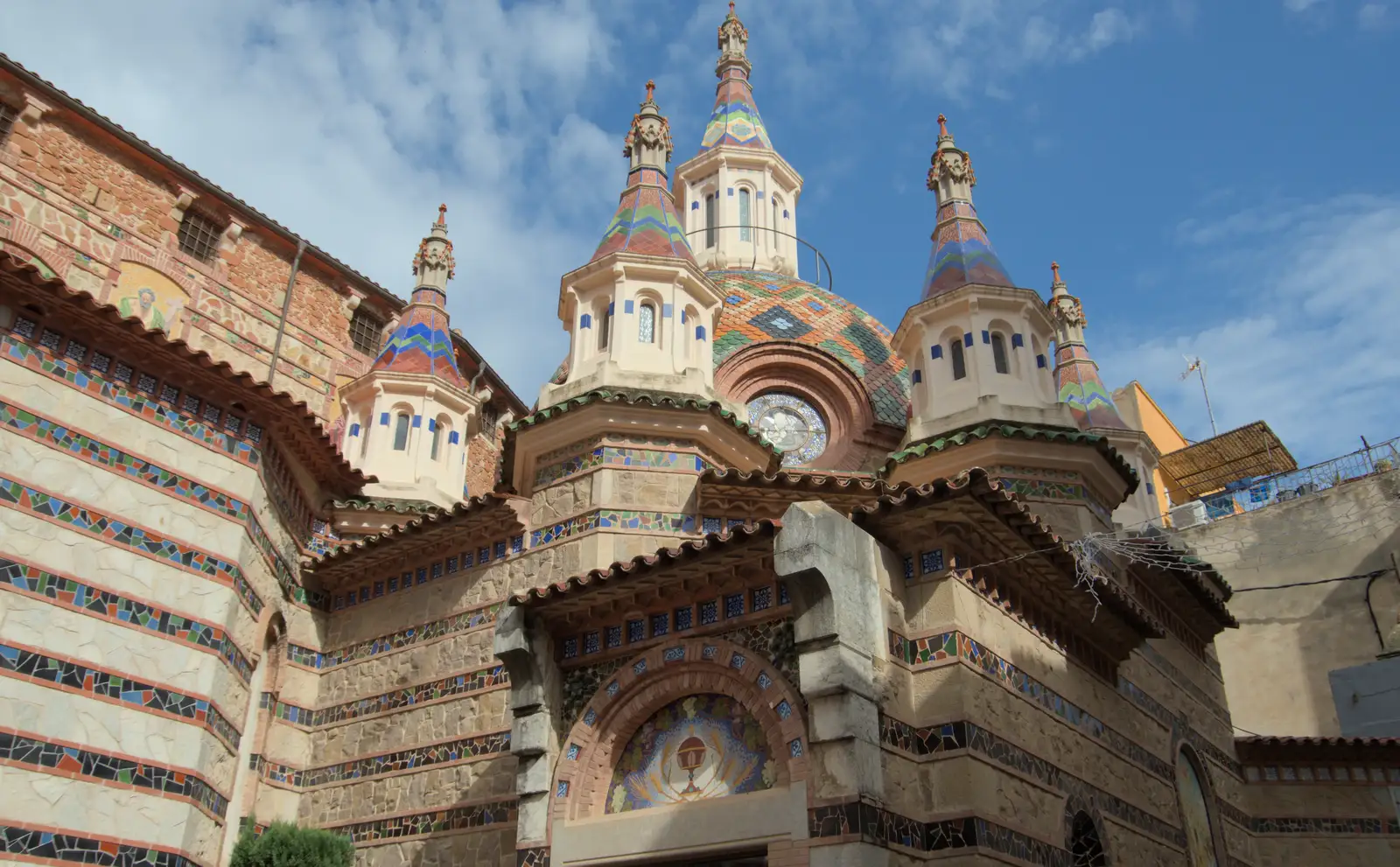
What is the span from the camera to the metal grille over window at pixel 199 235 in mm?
21516

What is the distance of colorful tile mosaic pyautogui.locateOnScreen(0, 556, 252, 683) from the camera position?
980 centimetres

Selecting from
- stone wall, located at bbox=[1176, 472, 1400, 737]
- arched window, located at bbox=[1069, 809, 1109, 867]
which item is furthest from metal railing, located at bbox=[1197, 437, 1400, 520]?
arched window, located at bbox=[1069, 809, 1109, 867]

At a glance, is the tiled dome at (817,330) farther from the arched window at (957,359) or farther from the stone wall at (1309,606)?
the stone wall at (1309,606)

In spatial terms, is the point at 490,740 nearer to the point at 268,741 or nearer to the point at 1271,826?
the point at 268,741

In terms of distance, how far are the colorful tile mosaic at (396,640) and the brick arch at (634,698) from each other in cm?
289

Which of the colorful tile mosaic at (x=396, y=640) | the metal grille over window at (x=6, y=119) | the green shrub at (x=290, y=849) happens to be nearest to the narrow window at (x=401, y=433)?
the colorful tile mosaic at (x=396, y=640)

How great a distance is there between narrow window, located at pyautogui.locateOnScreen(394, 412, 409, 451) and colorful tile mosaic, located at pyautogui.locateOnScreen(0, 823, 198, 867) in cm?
781

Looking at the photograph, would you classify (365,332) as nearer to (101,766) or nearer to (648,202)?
(648,202)

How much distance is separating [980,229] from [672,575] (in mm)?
9486

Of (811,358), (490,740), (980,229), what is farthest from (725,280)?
(490,740)

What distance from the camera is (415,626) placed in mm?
13172

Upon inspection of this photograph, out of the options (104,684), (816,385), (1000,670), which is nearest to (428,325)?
(816,385)

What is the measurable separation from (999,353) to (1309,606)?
12.5 metres

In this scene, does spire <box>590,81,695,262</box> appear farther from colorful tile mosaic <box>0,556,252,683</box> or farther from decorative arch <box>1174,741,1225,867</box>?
decorative arch <box>1174,741,1225,867</box>
